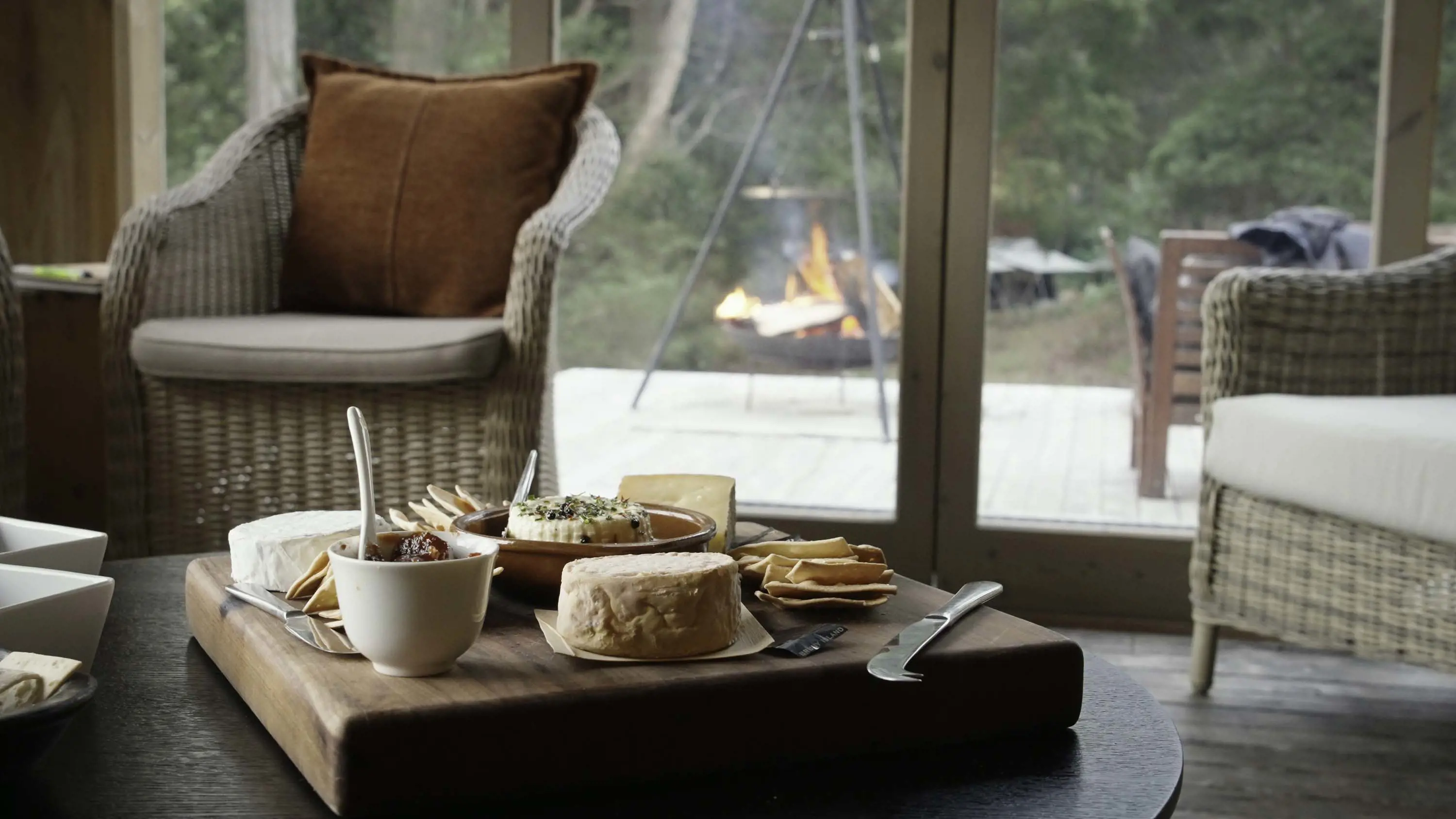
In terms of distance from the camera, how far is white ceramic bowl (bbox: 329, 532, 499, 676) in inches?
30.9

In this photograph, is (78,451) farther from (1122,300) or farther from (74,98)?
(1122,300)

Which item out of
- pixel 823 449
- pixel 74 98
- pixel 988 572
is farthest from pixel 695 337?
pixel 74 98

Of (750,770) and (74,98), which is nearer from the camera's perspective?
(750,770)

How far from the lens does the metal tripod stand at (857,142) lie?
283cm

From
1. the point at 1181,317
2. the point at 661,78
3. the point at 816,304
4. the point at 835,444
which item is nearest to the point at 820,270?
the point at 816,304

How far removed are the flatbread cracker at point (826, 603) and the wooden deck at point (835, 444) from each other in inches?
74.8

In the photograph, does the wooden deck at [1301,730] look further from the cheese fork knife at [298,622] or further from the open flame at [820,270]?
the cheese fork knife at [298,622]

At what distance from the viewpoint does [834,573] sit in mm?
998

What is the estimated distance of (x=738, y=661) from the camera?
0.84 m

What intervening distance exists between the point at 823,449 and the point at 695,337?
353mm

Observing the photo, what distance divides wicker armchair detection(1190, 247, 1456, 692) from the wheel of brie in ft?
4.66

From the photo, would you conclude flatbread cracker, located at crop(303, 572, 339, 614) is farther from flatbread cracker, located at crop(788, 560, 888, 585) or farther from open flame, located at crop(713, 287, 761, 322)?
open flame, located at crop(713, 287, 761, 322)

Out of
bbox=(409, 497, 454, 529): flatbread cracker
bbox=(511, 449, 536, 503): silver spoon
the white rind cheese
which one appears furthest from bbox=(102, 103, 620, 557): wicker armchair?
the white rind cheese

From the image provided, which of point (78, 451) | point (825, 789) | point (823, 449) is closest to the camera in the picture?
point (825, 789)
